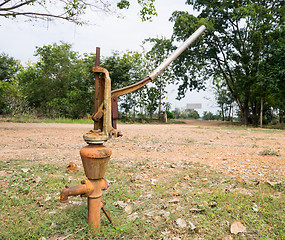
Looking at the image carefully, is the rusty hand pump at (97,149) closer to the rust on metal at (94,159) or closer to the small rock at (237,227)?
the rust on metal at (94,159)

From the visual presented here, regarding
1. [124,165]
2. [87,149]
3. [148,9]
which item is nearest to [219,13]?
[148,9]

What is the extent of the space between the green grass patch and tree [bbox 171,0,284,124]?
13.0m

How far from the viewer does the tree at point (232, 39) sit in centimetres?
1410

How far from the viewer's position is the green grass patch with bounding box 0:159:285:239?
1569mm

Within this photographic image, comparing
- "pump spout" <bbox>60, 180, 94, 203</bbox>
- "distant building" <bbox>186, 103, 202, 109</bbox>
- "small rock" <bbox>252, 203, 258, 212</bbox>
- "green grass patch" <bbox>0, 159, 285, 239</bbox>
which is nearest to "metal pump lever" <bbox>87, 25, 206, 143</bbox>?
"pump spout" <bbox>60, 180, 94, 203</bbox>

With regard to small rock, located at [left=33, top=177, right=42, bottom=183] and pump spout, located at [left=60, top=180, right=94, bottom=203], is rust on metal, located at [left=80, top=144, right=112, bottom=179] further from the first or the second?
small rock, located at [left=33, top=177, right=42, bottom=183]

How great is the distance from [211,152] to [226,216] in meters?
2.69

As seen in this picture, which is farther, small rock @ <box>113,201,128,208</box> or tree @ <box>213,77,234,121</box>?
tree @ <box>213,77,234,121</box>

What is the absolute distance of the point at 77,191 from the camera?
1.35 metres

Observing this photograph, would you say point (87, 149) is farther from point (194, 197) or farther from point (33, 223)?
point (194, 197)

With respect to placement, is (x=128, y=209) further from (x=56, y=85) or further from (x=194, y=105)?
(x=194, y=105)

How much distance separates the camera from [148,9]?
24.7ft

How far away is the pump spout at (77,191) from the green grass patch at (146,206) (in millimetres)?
314

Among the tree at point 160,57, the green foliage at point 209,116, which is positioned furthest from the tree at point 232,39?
the green foliage at point 209,116
